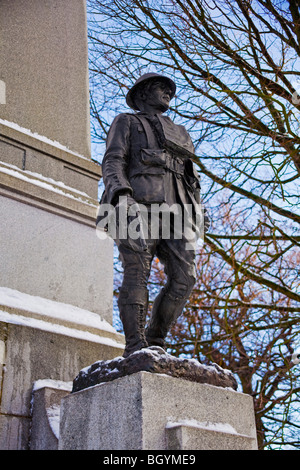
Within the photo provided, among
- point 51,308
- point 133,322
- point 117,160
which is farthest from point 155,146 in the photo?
point 51,308

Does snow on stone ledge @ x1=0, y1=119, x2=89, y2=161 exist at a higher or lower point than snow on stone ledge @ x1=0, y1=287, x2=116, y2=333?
higher

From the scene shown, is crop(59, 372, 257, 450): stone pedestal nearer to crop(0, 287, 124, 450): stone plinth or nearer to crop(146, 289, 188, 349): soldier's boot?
crop(0, 287, 124, 450): stone plinth

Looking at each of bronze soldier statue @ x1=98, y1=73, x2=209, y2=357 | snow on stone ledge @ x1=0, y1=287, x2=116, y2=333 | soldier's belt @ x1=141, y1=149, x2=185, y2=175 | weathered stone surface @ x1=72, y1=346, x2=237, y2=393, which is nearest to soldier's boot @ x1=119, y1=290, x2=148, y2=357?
bronze soldier statue @ x1=98, y1=73, x2=209, y2=357

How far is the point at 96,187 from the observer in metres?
6.42

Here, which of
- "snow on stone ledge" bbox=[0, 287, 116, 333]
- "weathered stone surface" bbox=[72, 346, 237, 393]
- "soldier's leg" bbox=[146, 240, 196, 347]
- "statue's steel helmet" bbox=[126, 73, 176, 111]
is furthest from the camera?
"snow on stone ledge" bbox=[0, 287, 116, 333]

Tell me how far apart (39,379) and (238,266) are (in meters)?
3.84

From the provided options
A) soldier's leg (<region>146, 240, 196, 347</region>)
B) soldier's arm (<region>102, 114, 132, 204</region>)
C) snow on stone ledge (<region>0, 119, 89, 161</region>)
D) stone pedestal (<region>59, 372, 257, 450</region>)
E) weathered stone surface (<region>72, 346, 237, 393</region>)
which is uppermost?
snow on stone ledge (<region>0, 119, 89, 161</region>)

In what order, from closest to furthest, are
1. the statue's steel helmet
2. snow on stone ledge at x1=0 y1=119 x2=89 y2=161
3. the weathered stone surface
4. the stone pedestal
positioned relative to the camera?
the stone pedestal
the weathered stone surface
the statue's steel helmet
snow on stone ledge at x1=0 y1=119 x2=89 y2=161

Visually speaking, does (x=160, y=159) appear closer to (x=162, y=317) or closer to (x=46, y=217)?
(x=162, y=317)

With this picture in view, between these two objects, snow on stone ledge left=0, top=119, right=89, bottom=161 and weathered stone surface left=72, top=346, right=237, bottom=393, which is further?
snow on stone ledge left=0, top=119, right=89, bottom=161

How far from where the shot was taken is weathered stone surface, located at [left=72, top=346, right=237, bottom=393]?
3.59m

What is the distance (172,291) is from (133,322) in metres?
0.47

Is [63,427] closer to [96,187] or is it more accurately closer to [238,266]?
[96,187]

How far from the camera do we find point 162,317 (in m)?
4.41
